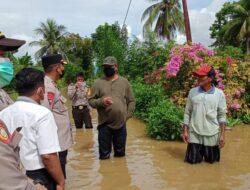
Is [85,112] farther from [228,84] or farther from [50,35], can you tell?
[50,35]

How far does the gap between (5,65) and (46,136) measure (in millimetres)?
684

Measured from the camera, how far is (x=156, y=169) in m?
7.11

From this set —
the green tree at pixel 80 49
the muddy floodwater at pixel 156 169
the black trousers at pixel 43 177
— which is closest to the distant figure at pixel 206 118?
the muddy floodwater at pixel 156 169

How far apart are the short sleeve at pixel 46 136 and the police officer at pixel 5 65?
480 mm

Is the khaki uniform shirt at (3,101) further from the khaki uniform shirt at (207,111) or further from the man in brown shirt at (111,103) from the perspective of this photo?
the khaki uniform shirt at (207,111)

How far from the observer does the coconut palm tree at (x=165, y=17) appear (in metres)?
33.9

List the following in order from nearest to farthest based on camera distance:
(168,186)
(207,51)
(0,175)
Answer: (0,175) → (168,186) → (207,51)

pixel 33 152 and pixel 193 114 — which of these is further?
pixel 193 114

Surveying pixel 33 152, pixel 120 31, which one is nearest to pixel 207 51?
pixel 33 152

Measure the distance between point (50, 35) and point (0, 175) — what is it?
169 ft

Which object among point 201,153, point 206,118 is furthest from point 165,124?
point 206,118

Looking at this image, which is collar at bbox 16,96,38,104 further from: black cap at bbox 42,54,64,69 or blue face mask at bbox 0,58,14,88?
black cap at bbox 42,54,64,69

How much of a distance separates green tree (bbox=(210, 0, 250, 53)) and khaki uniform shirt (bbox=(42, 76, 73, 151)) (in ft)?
112

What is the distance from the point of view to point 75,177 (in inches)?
264
